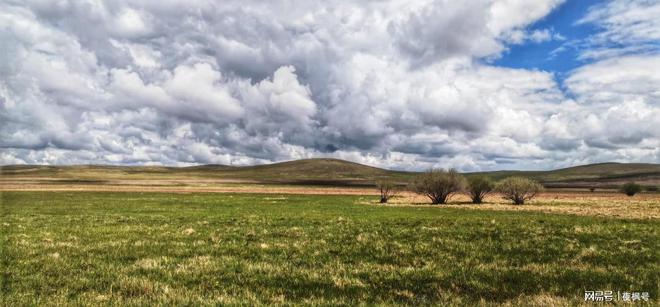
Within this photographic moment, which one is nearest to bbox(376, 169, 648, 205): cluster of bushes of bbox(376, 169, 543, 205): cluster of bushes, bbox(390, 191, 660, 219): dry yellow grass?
bbox(376, 169, 543, 205): cluster of bushes

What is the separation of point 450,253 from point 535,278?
176 inches

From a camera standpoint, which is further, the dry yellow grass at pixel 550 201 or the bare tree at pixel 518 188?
the bare tree at pixel 518 188

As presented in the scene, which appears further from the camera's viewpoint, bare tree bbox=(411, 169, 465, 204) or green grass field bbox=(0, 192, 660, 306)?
bare tree bbox=(411, 169, 465, 204)

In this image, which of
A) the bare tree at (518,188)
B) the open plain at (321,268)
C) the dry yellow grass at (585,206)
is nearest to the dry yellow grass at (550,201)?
the dry yellow grass at (585,206)

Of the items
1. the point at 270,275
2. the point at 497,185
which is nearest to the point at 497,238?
the point at 270,275

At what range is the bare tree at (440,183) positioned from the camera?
2766 inches

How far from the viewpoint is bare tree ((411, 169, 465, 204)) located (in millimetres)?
70250

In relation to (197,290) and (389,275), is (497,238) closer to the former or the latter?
(389,275)

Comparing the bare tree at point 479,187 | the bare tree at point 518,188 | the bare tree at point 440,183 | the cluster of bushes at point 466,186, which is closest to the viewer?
the bare tree at point 518,188

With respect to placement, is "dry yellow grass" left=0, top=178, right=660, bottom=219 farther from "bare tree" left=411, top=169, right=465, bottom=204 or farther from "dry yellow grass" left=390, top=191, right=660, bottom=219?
"bare tree" left=411, top=169, right=465, bottom=204

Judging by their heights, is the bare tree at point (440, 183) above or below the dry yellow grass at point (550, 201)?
above

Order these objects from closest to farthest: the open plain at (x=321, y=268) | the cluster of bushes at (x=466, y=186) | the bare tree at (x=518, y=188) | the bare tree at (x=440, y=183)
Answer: the open plain at (x=321, y=268)
the bare tree at (x=518, y=188)
the cluster of bushes at (x=466, y=186)
the bare tree at (x=440, y=183)

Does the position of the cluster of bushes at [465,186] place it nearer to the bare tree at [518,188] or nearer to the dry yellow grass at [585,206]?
the bare tree at [518,188]

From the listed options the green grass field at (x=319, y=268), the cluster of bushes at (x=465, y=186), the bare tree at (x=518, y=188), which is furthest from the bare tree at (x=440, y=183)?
the green grass field at (x=319, y=268)
